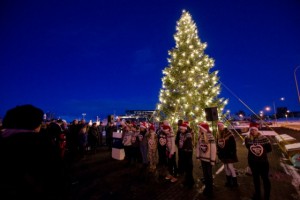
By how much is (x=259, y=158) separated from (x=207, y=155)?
58.6 inches

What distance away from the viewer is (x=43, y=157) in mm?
2049

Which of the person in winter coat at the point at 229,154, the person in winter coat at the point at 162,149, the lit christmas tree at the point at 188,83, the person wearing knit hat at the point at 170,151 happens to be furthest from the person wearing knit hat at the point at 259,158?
the lit christmas tree at the point at 188,83

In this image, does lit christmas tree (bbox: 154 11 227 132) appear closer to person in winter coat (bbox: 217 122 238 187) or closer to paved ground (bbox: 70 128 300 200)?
paved ground (bbox: 70 128 300 200)

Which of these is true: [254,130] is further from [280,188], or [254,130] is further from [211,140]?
[280,188]

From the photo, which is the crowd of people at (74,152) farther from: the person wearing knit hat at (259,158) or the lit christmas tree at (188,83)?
the lit christmas tree at (188,83)

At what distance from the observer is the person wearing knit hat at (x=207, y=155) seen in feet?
21.6

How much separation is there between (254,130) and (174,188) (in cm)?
332

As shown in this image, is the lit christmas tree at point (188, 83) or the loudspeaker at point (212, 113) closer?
the loudspeaker at point (212, 113)

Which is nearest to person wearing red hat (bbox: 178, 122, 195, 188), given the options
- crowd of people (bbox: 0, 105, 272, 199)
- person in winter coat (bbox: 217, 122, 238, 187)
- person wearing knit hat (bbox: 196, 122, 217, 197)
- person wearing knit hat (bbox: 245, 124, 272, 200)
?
crowd of people (bbox: 0, 105, 272, 199)

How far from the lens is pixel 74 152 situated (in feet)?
48.8

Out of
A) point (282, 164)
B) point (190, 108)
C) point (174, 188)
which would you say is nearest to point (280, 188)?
point (174, 188)

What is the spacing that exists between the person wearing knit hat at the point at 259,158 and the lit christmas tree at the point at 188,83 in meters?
10.3

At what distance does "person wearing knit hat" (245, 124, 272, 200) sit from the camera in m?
5.72

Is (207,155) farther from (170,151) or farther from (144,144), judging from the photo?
(144,144)
